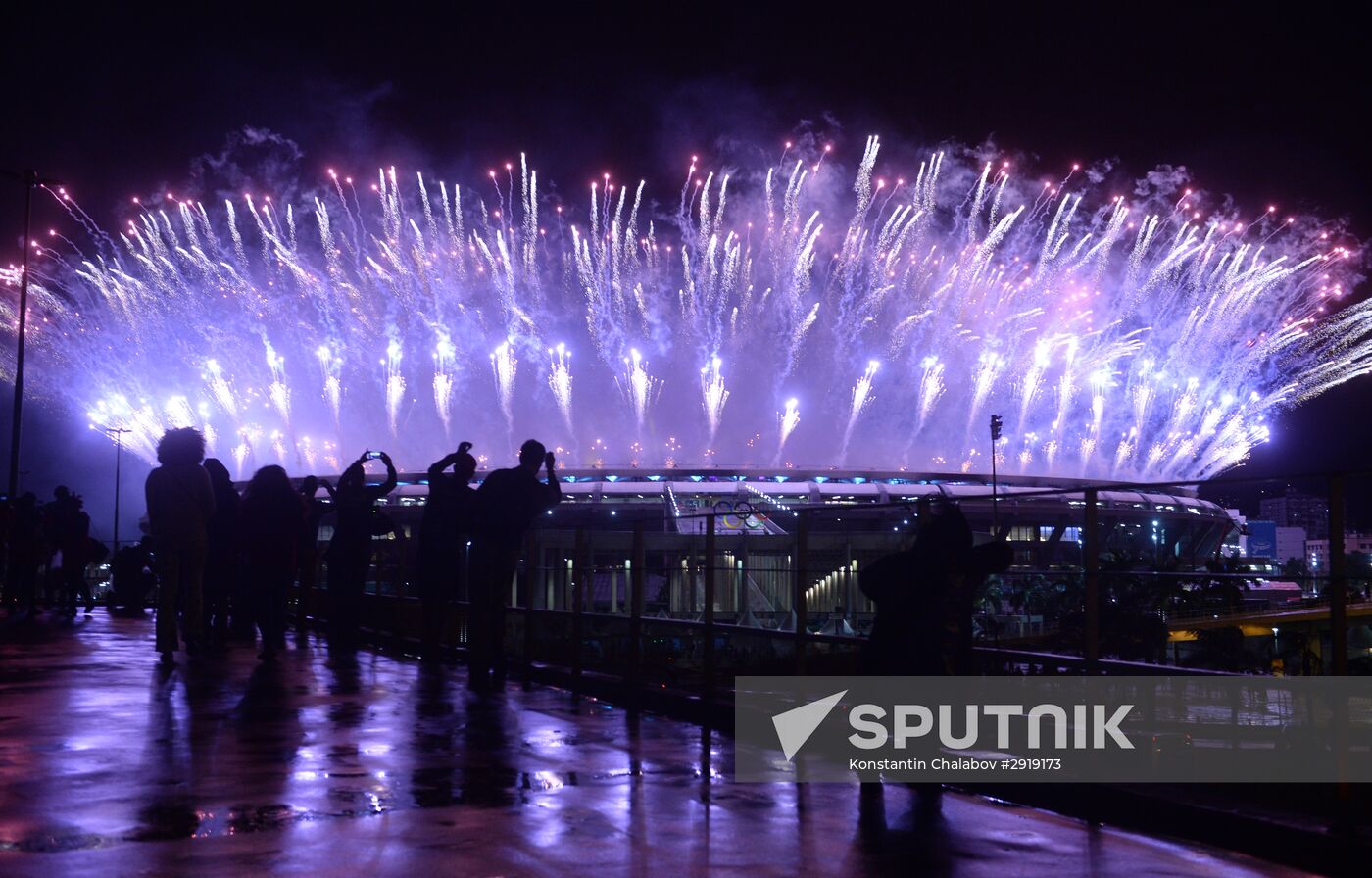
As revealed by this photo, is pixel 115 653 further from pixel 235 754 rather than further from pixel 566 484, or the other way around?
pixel 566 484

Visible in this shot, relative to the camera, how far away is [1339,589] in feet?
17.9

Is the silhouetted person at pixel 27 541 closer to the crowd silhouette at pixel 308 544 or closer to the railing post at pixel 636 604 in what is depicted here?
the crowd silhouette at pixel 308 544

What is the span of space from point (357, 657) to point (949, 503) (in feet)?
25.9

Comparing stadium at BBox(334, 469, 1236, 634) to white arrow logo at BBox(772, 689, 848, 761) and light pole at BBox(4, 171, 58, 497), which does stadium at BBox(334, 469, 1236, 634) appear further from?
light pole at BBox(4, 171, 58, 497)

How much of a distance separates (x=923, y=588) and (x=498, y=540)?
4.70 meters

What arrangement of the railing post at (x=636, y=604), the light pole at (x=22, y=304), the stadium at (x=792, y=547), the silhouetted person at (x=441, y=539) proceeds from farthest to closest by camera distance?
the light pole at (x=22, y=304) → the silhouetted person at (x=441, y=539) → the railing post at (x=636, y=604) → the stadium at (x=792, y=547)

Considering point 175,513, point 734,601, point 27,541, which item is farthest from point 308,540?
point 734,601

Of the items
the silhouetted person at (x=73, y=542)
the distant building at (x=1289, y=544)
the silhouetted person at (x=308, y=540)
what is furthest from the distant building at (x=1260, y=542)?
the silhouetted person at (x=73, y=542)

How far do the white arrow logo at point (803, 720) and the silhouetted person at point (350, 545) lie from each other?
6.73 meters

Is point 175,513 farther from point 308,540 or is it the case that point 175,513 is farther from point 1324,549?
point 1324,549

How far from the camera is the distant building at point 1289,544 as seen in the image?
575 cm

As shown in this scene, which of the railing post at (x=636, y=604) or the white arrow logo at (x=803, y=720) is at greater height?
the railing post at (x=636, y=604)

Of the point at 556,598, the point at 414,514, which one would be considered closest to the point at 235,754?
the point at 556,598

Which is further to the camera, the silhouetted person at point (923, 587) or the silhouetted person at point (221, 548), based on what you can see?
the silhouetted person at point (221, 548)
